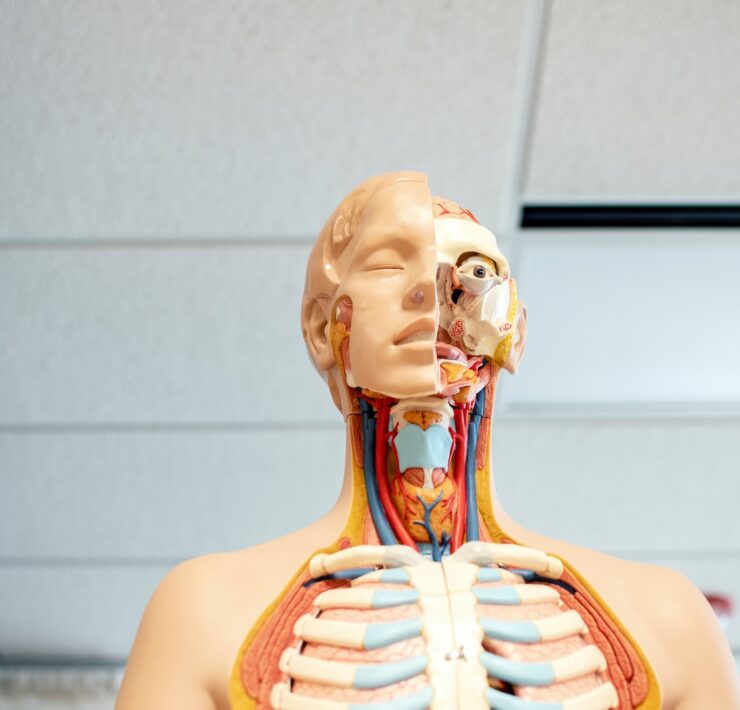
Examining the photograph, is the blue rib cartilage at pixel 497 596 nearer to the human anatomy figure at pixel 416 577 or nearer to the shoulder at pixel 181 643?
the human anatomy figure at pixel 416 577

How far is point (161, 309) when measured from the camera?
1.70 metres

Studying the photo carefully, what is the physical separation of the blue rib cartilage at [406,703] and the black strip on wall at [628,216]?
105 centimetres

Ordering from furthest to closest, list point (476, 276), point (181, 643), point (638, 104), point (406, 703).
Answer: point (638, 104)
point (476, 276)
point (181, 643)
point (406, 703)

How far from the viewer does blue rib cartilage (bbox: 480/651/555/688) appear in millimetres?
746

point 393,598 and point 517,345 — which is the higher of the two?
point 517,345

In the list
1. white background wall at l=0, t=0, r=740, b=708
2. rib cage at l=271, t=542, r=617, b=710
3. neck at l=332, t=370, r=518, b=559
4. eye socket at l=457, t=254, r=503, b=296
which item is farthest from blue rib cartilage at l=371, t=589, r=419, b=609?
white background wall at l=0, t=0, r=740, b=708

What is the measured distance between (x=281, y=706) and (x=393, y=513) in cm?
26

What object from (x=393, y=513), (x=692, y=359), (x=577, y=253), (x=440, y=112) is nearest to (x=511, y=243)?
(x=577, y=253)

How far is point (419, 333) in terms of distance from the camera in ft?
2.89

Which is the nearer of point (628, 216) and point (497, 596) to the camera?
point (497, 596)

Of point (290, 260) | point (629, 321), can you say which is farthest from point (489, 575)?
point (629, 321)

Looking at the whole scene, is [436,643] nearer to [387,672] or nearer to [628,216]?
[387,672]

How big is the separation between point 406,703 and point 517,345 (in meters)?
0.47

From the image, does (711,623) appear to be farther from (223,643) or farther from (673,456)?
(673,456)
